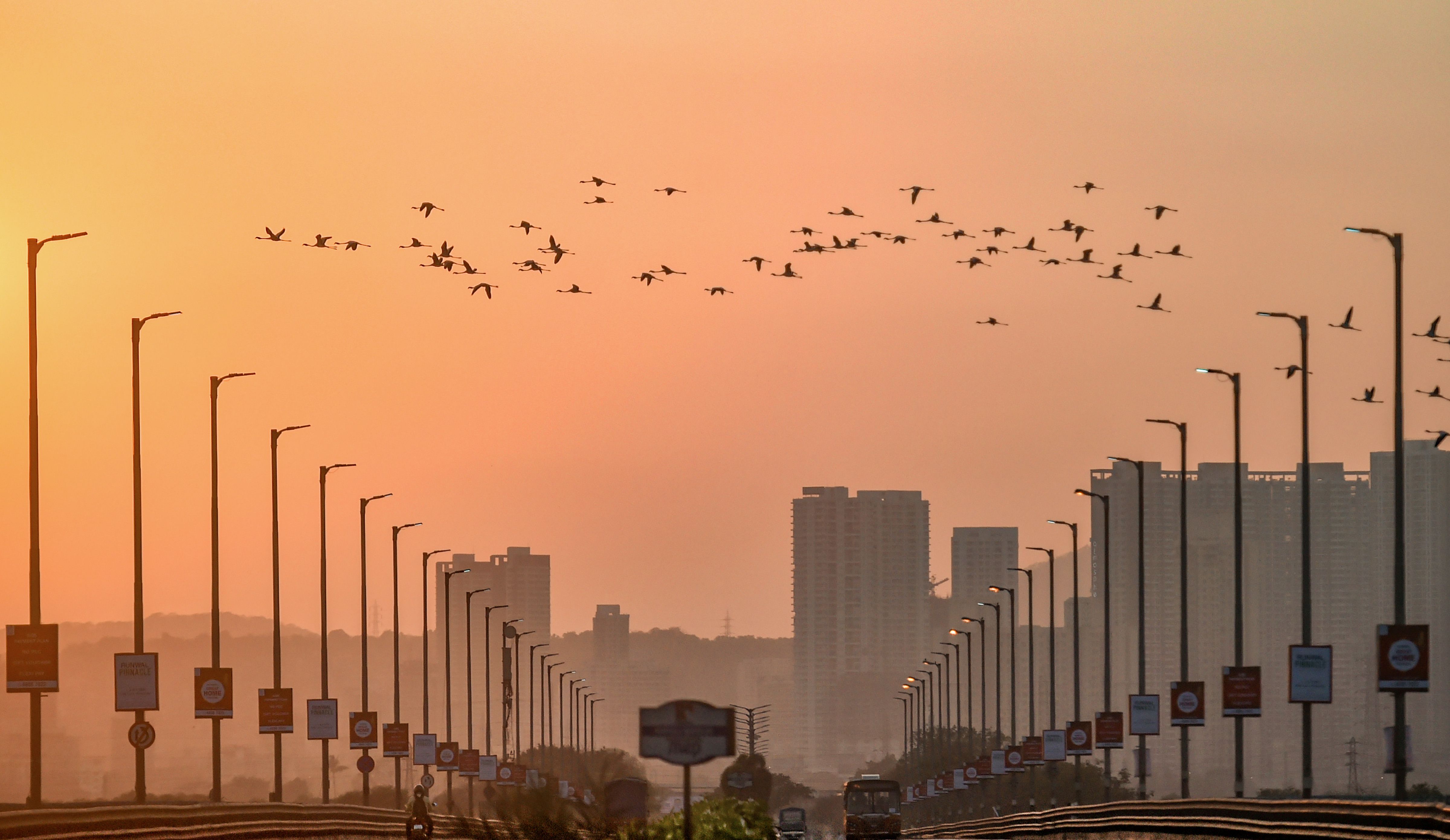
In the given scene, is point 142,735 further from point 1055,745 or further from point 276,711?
point 1055,745

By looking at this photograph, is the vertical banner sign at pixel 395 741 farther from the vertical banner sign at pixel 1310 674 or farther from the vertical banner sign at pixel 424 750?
the vertical banner sign at pixel 1310 674

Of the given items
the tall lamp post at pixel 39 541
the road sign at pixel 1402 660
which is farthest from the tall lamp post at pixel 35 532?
the road sign at pixel 1402 660

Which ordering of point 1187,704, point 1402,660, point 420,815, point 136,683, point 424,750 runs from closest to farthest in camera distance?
point 1402,660
point 420,815
point 136,683
point 1187,704
point 424,750

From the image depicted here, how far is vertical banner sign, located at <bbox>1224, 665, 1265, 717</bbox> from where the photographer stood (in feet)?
207

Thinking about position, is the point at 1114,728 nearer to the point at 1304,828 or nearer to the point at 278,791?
the point at 278,791

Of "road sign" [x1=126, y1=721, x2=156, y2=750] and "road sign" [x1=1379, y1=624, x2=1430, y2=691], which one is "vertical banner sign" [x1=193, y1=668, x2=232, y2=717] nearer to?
"road sign" [x1=126, y1=721, x2=156, y2=750]

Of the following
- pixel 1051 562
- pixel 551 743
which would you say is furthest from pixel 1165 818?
pixel 551 743

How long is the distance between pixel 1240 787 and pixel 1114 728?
65.1 ft

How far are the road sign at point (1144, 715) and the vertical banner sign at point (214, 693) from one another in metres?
28.9

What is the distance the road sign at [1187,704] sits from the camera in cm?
6962

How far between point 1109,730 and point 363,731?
27.9 m

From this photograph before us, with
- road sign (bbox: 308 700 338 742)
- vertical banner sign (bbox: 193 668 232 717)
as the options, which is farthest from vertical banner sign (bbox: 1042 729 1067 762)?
vertical banner sign (bbox: 193 668 232 717)

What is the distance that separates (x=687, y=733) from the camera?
35.0m

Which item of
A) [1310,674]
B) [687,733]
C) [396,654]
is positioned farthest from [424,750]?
[687,733]
